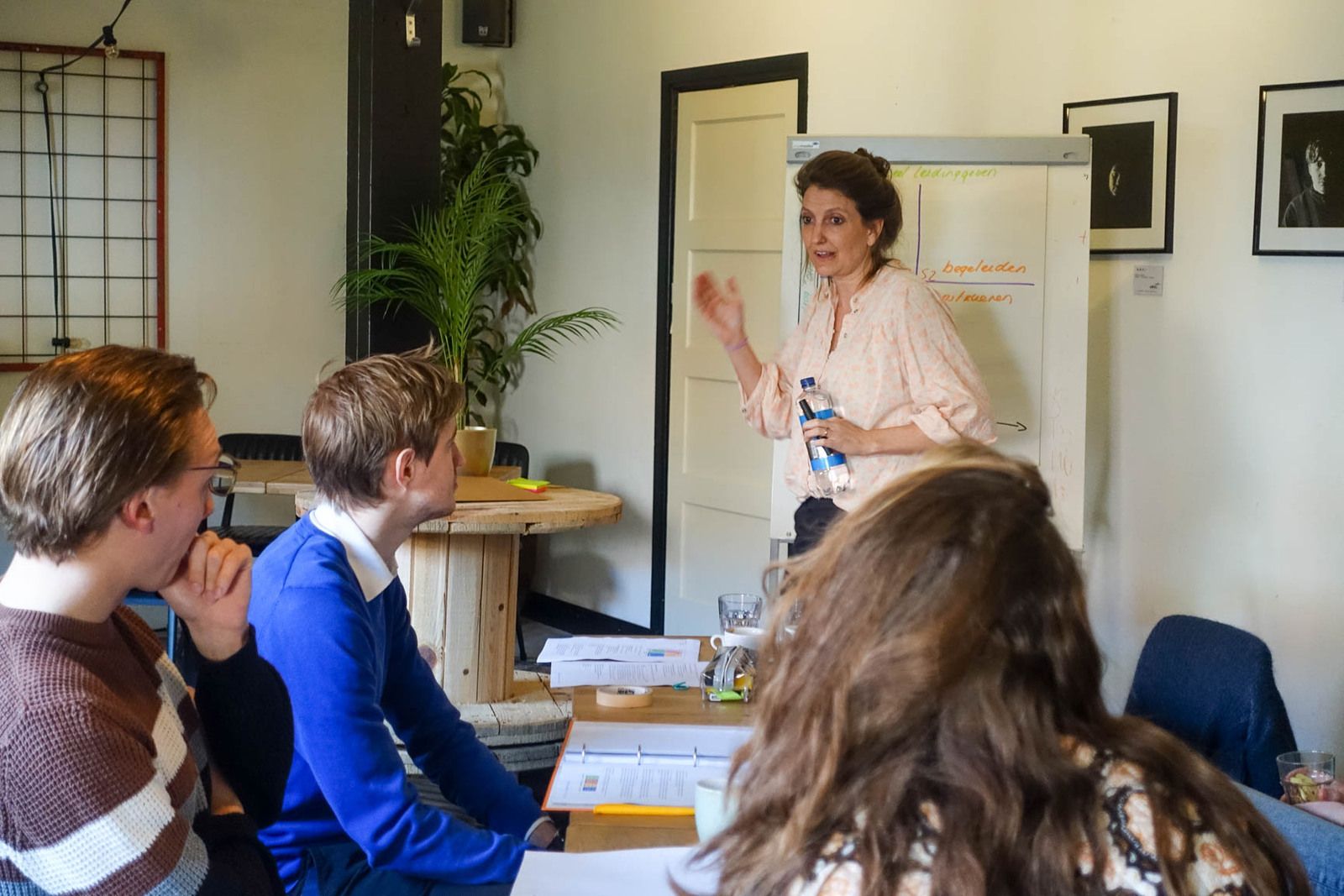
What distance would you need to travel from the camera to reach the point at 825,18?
15.4 ft

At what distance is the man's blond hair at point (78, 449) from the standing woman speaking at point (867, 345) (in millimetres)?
1905

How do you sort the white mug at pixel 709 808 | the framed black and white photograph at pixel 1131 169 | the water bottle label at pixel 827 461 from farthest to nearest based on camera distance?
the framed black and white photograph at pixel 1131 169 < the water bottle label at pixel 827 461 < the white mug at pixel 709 808

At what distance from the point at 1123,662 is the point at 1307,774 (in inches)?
82.7

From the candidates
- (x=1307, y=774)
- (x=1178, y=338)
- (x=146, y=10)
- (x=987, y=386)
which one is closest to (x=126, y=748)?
(x=1307, y=774)

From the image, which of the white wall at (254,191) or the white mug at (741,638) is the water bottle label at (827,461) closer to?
the white mug at (741,638)

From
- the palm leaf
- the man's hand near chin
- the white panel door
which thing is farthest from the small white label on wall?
the man's hand near chin

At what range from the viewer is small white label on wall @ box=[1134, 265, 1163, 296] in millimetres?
3773

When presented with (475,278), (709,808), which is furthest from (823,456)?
(475,278)

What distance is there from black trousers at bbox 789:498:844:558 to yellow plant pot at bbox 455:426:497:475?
0.83 metres

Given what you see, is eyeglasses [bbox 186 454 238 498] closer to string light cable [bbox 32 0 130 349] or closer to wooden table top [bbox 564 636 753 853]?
wooden table top [bbox 564 636 753 853]

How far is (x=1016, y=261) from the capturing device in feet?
12.2

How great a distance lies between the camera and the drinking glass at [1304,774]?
74.9 inches

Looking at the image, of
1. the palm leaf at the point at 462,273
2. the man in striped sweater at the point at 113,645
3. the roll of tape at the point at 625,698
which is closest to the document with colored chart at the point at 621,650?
the roll of tape at the point at 625,698

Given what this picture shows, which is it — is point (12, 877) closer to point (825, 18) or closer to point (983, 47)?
point (983, 47)
